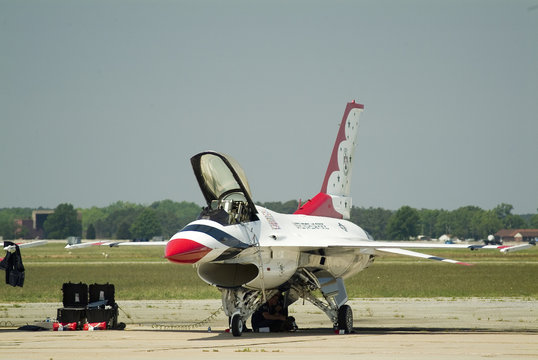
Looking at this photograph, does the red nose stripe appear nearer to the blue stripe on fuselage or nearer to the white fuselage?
the white fuselage

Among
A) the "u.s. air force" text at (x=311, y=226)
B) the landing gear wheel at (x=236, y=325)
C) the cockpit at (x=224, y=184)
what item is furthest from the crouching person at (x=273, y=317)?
the cockpit at (x=224, y=184)

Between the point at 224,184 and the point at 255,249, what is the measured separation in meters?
1.69

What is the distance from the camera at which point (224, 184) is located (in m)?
22.6

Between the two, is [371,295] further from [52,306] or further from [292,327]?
[292,327]

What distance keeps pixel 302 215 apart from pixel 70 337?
298 inches

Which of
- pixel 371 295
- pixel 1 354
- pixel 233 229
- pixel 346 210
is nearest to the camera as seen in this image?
pixel 1 354

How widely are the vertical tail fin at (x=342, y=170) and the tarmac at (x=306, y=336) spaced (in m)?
3.51

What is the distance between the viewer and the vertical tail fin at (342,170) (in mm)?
29594

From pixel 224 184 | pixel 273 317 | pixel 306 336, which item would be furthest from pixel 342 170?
pixel 306 336

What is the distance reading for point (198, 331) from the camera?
2498 cm

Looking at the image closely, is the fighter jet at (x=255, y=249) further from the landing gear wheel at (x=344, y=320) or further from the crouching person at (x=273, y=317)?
the crouching person at (x=273, y=317)

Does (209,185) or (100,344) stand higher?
(209,185)

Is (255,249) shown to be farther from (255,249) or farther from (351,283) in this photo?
(351,283)

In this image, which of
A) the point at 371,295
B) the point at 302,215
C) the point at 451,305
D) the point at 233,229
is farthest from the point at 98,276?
the point at 233,229
